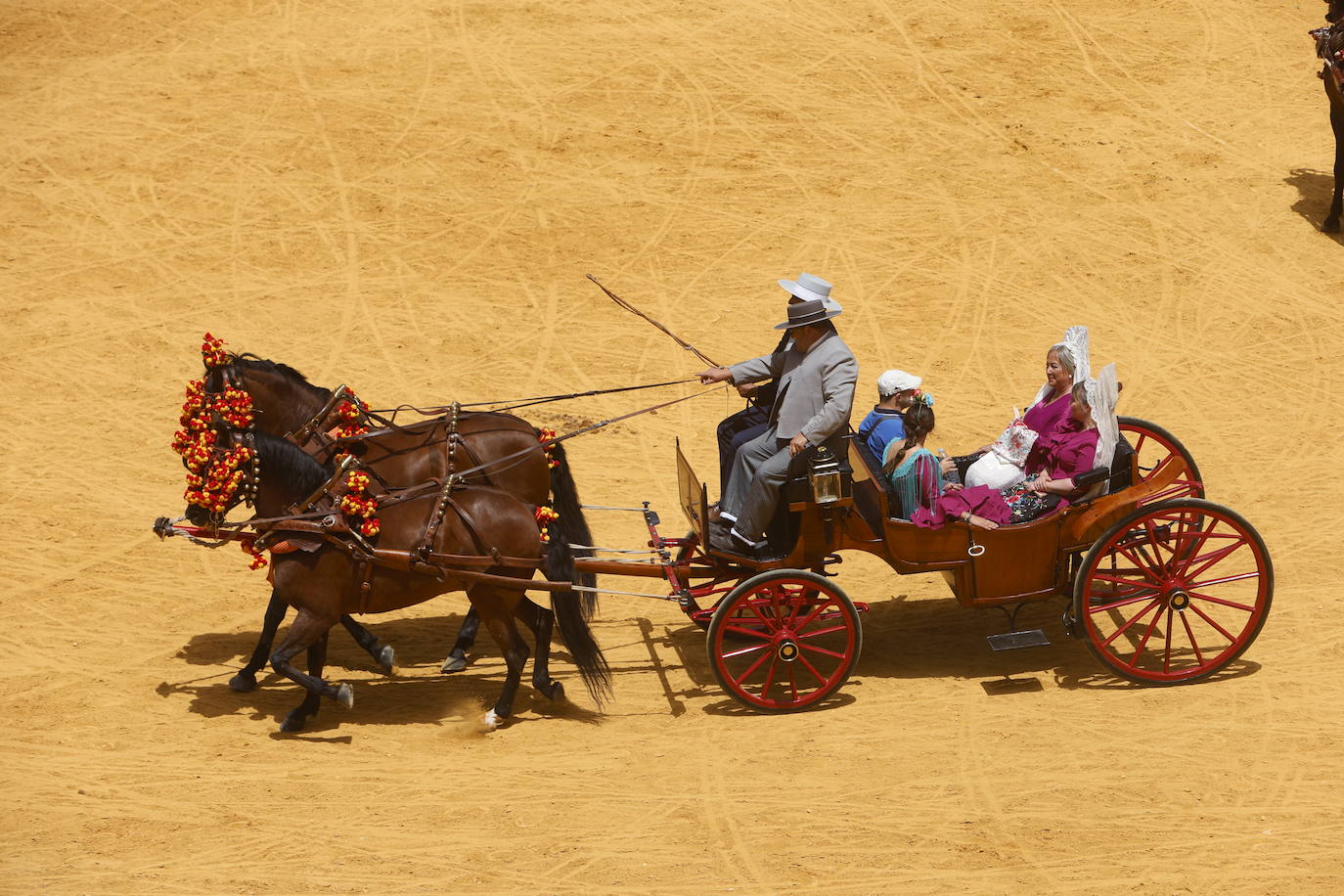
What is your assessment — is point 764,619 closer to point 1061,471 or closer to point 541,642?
point 541,642

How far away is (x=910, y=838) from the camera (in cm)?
673

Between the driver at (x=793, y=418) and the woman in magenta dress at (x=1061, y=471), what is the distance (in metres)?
0.84

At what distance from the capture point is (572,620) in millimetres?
7992

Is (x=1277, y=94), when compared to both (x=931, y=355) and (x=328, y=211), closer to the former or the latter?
(x=931, y=355)

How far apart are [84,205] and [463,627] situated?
9506 mm

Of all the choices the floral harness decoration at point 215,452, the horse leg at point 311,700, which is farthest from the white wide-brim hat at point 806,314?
the horse leg at point 311,700

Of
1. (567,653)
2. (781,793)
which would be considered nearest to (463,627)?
(567,653)

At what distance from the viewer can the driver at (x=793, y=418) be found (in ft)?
24.9

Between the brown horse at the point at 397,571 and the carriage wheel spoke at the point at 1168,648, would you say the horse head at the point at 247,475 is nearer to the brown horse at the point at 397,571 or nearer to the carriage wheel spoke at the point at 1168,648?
the brown horse at the point at 397,571

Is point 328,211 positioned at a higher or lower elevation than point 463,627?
higher

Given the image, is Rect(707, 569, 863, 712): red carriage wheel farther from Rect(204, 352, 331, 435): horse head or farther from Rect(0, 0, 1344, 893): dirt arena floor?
Rect(204, 352, 331, 435): horse head

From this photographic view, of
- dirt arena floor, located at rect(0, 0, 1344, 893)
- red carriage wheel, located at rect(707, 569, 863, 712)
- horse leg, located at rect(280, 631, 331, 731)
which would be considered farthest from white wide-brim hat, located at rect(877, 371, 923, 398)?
horse leg, located at rect(280, 631, 331, 731)

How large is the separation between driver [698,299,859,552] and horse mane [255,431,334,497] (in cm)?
229

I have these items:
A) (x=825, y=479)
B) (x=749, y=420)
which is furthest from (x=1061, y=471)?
(x=749, y=420)
